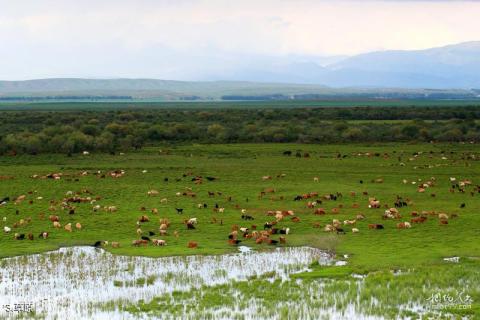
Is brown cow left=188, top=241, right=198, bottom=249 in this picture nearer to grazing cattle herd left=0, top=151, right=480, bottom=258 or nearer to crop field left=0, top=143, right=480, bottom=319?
grazing cattle herd left=0, top=151, right=480, bottom=258

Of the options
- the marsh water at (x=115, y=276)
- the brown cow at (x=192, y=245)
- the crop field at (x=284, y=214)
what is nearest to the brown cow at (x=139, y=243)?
the crop field at (x=284, y=214)

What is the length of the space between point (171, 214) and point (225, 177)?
11.4m

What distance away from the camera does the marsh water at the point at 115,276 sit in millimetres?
15492

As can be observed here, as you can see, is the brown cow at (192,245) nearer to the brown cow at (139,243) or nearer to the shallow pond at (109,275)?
the shallow pond at (109,275)

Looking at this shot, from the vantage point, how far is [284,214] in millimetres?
26609

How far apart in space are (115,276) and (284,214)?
9766 mm

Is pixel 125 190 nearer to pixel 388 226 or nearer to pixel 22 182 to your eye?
pixel 22 182

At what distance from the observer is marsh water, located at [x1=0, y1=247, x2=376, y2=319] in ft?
50.8

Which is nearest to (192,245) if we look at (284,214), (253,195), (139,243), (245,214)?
(139,243)

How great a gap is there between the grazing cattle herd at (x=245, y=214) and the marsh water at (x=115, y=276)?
1678 millimetres

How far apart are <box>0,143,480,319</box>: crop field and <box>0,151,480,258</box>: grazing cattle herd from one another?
0.09 metres

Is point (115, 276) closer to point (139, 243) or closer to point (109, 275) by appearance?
point (109, 275)

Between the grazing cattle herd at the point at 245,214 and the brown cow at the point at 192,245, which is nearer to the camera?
the brown cow at the point at 192,245

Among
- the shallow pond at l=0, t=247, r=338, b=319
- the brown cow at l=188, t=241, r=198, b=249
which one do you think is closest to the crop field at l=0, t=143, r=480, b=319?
the brown cow at l=188, t=241, r=198, b=249
